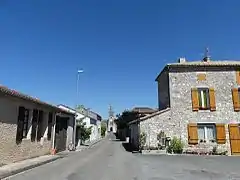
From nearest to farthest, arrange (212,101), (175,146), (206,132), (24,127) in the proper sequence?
(24,127) < (175,146) < (206,132) < (212,101)

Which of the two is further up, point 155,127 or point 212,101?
point 212,101

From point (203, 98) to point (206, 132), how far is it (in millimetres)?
2942

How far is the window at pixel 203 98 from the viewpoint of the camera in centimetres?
2263

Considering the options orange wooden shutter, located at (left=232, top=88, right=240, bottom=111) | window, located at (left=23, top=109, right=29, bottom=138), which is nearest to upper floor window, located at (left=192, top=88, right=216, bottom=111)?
orange wooden shutter, located at (left=232, top=88, right=240, bottom=111)

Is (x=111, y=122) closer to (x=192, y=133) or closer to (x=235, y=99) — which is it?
(x=192, y=133)

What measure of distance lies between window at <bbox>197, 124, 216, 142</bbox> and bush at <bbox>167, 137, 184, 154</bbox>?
1.85 meters

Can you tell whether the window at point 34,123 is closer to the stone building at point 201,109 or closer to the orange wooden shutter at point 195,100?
the stone building at point 201,109

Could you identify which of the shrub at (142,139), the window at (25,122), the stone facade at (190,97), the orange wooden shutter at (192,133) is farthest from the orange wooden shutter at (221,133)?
the window at (25,122)

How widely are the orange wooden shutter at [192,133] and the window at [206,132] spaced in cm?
41

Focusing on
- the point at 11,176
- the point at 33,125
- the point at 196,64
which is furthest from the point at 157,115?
the point at 11,176

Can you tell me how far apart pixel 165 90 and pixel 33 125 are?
13153mm

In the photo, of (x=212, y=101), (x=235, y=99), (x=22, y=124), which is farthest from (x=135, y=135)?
(x=22, y=124)

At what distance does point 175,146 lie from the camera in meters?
21.6

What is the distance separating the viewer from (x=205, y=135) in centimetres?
2217
